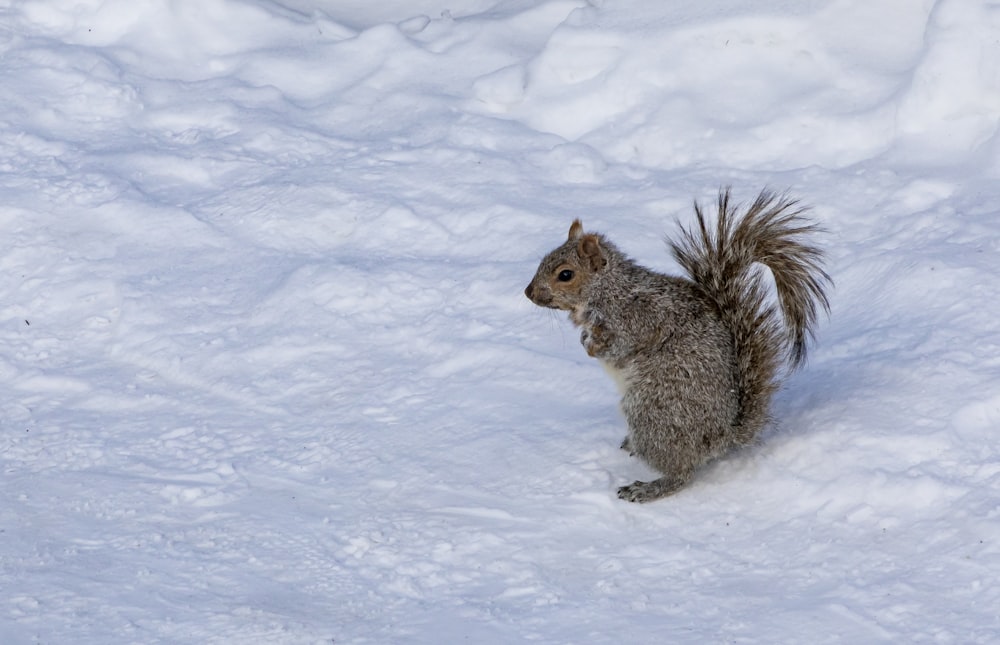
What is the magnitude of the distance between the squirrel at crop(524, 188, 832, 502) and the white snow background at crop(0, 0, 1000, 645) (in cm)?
17

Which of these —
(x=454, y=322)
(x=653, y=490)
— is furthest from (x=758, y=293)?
(x=454, y=322)

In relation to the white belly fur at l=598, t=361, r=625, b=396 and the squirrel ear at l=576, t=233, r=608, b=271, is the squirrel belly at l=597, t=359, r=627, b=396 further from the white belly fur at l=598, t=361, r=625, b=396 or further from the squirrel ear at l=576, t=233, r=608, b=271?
the squirrel ear at l=576, t=233, r=608, b=271

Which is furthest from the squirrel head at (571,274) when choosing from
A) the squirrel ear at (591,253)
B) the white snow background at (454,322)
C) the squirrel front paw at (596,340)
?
the white snow background at (454,322)

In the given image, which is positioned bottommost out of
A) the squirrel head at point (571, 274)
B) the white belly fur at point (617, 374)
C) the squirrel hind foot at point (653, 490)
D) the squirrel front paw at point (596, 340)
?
the squirrel hind foot at point (653, 490)

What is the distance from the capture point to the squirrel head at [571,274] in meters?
4.36

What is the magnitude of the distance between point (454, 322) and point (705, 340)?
146cm

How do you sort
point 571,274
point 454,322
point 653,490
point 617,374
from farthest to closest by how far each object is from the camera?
1. point 454,322
2. point 571,274
3. point 617,374
4. point 653,490

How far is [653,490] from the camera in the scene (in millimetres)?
4133

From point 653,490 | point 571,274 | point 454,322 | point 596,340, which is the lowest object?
point 653,490

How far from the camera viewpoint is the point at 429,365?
5.08 metres

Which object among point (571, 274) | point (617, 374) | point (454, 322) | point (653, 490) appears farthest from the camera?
point (454, 322)

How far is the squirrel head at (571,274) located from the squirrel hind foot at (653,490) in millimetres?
633

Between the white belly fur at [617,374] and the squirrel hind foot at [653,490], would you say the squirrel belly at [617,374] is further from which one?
the squirrel hind foot at [653,490]

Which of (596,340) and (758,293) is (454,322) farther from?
(758,293)
